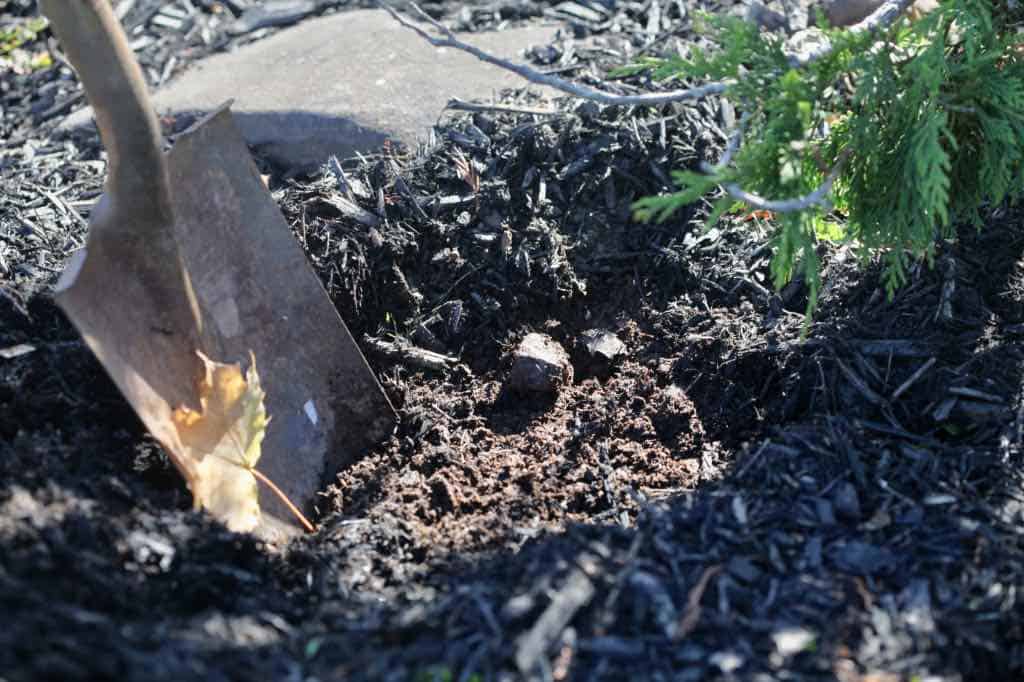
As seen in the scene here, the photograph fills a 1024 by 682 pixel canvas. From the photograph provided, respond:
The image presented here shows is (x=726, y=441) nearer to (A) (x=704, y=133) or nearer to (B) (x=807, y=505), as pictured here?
(B) (x=807, y=505)

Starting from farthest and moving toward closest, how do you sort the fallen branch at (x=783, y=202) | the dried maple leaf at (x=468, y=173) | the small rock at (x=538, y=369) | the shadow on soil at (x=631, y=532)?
1. the dried maple leaf at (x=468, y=173)
2. the small rock at (x=538, y=369)
3. the fallen branch at (x=783, y=202)
4. the shadow on soil at (x=631, y=532)

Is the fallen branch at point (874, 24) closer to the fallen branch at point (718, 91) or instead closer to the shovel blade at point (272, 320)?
the fallen branch at point (718, 91)

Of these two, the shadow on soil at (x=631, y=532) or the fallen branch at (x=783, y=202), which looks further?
the fallen branch at (x=783, y=202)

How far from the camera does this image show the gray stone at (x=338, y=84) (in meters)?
3.90

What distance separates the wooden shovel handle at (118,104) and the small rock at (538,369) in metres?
1.25

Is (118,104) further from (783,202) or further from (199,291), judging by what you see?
(783,202)

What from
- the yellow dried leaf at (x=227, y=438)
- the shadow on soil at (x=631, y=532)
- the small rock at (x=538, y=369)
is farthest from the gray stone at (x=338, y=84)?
the yellow dried leaf at (x=227, y=438)

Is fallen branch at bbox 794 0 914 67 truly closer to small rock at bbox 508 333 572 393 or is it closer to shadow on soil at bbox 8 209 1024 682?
shadow on soil at bbox 8 209 1024 682

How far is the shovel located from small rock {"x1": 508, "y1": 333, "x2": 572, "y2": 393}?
47cm

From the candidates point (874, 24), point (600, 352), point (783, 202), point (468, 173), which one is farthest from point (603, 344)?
point (874, 24)

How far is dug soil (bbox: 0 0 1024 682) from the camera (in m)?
2.07

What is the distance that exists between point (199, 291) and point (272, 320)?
0.25 m

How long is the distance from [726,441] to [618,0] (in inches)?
108

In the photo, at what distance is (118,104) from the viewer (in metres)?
2.45
